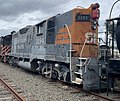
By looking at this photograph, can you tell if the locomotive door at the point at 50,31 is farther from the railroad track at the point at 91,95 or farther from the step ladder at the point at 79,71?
the railroad track at the point at 91,95

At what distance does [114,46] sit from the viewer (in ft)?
27.7

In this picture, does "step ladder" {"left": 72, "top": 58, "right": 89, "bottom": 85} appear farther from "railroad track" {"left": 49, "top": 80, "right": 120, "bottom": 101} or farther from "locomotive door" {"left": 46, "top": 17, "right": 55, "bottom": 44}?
"locomotive door" {"left": 46, "top": 17, "right": 55, "bottom": 44}

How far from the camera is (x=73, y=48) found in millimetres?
10938

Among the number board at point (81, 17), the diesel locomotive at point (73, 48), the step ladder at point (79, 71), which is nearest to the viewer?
the diesel locomotive at point (73, 48)

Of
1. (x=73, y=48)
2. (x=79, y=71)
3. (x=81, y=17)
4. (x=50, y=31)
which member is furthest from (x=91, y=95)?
(x=50, y=31)

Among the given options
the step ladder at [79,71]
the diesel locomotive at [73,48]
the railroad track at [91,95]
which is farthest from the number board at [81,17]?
the railroad track at [91,95]

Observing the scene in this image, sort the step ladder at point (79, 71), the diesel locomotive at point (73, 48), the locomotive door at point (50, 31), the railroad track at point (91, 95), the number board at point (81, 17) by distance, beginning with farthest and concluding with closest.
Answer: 1. the locomotive door at point (50, 31)
2. the number board at point (81, 17)
3. the step ladder at point (79, 71)
4. the diesel locomotive at point (73, 48)
5. the railroad track at point (91, 95)

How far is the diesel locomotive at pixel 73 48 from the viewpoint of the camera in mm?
9430

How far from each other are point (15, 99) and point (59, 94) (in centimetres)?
175

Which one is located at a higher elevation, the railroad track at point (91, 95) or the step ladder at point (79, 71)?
the step ladder at point (79, 71)

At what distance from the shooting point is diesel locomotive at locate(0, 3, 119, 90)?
943 cm

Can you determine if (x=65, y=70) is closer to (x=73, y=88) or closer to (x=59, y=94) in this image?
(x=73, y=88)

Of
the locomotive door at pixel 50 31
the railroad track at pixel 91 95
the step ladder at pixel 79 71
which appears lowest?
the railroad track at pixel 91 95

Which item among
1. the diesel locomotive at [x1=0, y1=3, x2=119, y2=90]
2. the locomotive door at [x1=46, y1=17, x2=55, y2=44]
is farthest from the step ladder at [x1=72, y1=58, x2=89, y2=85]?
the locomotive door at [x1=46, y1=17, x2=55, y2=44]
